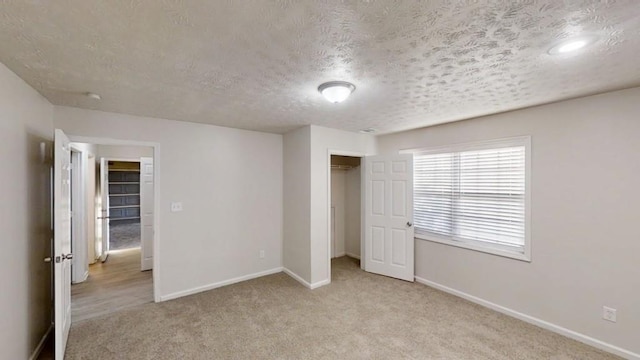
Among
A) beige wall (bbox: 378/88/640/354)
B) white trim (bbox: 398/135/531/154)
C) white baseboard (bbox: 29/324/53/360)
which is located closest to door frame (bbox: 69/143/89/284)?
white baseboard (bbox: 29/324/53/360)

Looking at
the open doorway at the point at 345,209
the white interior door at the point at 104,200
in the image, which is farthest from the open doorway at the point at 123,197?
the open doorway at the point at 345,209

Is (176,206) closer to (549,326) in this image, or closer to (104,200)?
(104,200)

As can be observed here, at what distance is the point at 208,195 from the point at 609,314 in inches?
181

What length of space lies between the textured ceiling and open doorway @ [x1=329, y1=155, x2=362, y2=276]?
2495 mm

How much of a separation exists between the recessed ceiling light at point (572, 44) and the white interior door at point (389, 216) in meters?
2.34

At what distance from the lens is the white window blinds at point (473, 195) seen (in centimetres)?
304

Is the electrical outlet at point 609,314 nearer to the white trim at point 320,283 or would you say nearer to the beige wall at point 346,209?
the white trim at point 320,283

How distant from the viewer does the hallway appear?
10.3 ft

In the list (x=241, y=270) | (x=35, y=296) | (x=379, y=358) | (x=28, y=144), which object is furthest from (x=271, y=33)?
(x=241, y=270)

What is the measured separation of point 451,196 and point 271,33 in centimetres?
329

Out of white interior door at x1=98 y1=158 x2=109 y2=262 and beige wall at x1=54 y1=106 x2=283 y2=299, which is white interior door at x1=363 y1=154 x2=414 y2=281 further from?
white interior door at x1=98 y1=158 x2=109 y2=262

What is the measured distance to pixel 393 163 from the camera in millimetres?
4117

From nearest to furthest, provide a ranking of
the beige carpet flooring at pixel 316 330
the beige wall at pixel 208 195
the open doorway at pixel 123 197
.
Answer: the beige carpet flooring at pixel 316 330 → the beige wall at pixel 208 195 → the open doorway at pixel 123 197

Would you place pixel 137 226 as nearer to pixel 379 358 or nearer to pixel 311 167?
pixel 311 167
